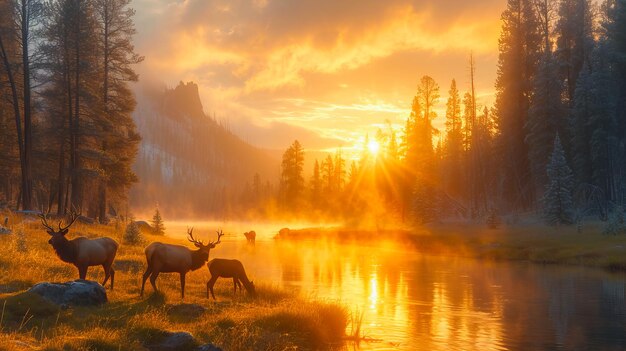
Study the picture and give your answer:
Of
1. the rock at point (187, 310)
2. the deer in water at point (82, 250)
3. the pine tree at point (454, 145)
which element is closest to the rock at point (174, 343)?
the rock at point (187, 310)

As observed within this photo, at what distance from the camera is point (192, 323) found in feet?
44.9

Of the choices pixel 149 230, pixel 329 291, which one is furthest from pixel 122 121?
pixel 329 291

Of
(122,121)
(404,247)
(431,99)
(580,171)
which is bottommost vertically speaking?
(404,247)

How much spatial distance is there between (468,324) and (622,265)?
62.2ft

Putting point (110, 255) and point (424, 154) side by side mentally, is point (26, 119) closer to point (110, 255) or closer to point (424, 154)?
point (110, 255)

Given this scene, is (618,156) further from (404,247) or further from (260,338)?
(260,338)

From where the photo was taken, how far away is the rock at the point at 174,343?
11.1 meters

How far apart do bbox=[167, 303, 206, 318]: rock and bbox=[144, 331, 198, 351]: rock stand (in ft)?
9.68

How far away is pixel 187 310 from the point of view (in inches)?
582

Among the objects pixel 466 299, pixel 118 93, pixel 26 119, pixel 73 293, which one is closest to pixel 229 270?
pixel 73 293

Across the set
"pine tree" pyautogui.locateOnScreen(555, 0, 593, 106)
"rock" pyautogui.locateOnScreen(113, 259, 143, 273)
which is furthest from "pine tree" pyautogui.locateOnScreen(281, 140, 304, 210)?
"rock" pyautogui.locateOnScreen(113, 259, 143, 273)

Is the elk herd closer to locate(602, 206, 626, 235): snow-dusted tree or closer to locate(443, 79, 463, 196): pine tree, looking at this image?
locate(602, 206, 626, 235): snow-dusted tree

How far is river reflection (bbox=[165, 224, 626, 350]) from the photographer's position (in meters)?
16.2

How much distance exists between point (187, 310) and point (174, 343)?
3.65 m
